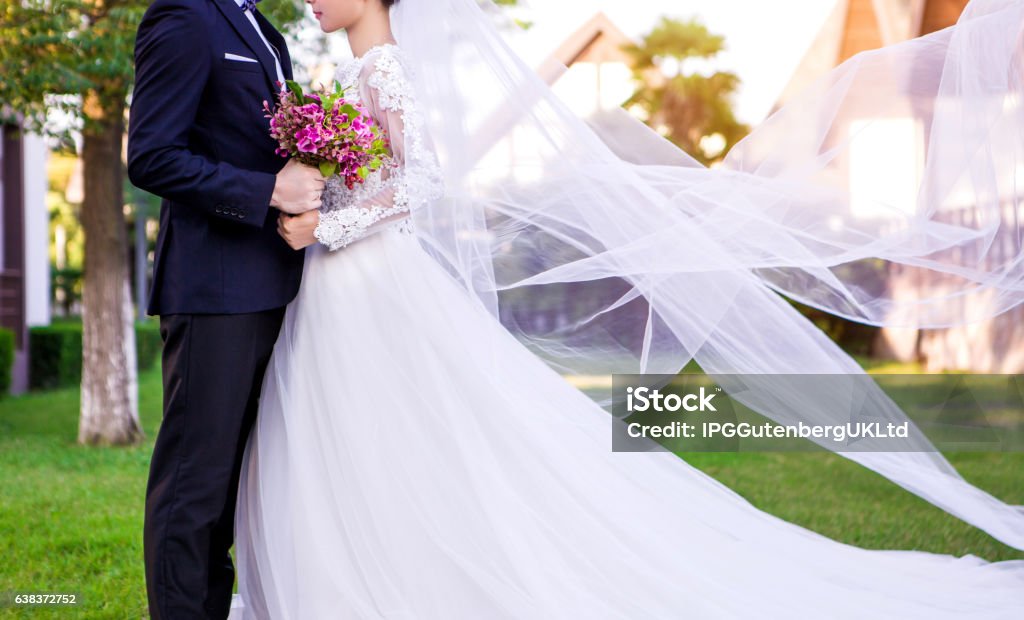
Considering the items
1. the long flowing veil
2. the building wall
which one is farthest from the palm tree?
the long flowing veil

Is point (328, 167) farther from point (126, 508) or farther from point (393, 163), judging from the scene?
point (126, 508)

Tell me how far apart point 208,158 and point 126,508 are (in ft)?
11.6

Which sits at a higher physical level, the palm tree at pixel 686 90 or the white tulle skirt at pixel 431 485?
the palm tree at pixel 686 90

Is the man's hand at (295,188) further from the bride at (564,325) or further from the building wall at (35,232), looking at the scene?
the building wall at (35,232)

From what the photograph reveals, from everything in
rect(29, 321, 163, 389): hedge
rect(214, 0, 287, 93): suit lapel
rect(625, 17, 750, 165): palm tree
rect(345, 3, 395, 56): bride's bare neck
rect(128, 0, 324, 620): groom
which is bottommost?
rect(29, 321, 163, 389): hedge

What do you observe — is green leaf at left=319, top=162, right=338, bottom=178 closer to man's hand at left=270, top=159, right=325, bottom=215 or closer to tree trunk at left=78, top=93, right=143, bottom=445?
man's hand at left=270, top=159, right=325, bottom=215

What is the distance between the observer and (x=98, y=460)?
22.7 ft

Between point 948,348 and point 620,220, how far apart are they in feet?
21.8

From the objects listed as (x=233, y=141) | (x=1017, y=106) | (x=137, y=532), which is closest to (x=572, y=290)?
(x=233, y=141)

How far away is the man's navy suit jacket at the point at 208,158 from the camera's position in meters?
2.32

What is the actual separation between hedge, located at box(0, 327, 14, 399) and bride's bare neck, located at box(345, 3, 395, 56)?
1049cm

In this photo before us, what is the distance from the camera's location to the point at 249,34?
2.52m

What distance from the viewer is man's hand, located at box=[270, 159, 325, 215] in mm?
2475

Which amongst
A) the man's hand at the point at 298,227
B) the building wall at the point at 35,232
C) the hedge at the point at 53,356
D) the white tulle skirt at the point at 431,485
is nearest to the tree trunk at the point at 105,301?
the white tulle skirt at the point at 431,485
